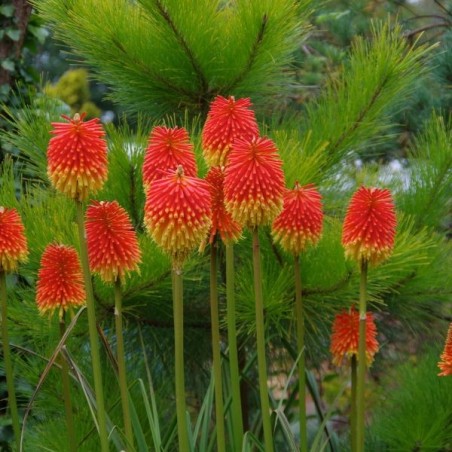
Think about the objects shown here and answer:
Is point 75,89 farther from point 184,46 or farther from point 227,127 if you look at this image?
point 227,127

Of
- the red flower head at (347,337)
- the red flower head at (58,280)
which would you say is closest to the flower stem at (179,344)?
the red flower head at (58,280)

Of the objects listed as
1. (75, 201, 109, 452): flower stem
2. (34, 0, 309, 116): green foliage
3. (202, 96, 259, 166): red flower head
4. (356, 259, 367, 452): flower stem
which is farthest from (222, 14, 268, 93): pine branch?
(75, 201, 109, 452): flower stem

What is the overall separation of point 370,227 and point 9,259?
2.38 feet

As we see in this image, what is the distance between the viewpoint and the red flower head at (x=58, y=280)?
1.76m

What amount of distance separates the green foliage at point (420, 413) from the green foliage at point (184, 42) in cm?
100

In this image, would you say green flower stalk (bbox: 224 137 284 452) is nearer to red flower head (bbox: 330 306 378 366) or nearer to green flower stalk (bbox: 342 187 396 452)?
green flower stalk (bbox: 342 187 396 452)

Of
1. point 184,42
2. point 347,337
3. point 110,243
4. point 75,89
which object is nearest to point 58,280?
point 110,243

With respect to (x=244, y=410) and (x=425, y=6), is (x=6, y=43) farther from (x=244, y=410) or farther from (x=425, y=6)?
(x=425, y=6)

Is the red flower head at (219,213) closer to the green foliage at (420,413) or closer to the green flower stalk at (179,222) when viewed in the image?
the green flower stalk at (179,222)

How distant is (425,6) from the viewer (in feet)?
20.7

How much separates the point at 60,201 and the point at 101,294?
286mm

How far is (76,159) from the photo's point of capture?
1502 mm

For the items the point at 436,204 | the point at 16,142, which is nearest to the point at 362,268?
the point at 436,204

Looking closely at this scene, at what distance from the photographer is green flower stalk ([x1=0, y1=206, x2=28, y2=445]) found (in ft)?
5.58
